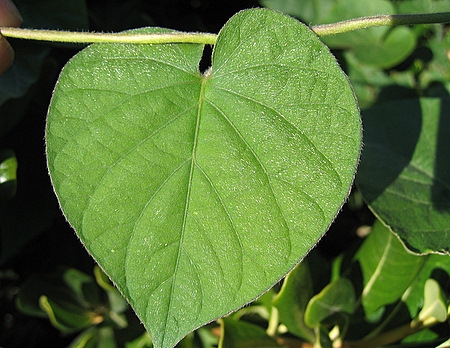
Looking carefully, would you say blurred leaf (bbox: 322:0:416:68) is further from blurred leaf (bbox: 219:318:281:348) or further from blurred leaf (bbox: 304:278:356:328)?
blurred leaf (bbox: 219:318:281:348)

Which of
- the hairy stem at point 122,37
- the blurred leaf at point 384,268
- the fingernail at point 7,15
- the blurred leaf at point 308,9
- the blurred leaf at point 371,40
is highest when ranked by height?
the fingernail at point 7,15

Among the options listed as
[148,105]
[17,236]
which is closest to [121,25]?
[17,236]

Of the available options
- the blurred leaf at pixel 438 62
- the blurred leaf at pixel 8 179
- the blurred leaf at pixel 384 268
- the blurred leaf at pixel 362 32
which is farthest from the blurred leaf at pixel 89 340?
the blurred leaf at pixel 438 62

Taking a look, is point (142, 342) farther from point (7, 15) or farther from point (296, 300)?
point (7, 15)

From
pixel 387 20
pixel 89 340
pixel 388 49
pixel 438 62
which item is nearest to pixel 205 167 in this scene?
pixel 387 20

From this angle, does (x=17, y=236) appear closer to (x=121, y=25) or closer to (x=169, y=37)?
(x=121, y=25)

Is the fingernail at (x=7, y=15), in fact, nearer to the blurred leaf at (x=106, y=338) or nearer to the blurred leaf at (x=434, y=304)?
the blurred leaf at (x=106, y=338)

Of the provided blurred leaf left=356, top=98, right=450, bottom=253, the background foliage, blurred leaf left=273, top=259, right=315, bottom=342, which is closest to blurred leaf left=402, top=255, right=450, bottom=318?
the background foliage
